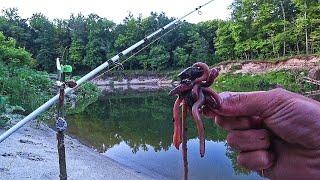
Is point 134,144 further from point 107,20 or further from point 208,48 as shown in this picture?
point 107,20

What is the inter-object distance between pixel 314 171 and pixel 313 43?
47.9 meters

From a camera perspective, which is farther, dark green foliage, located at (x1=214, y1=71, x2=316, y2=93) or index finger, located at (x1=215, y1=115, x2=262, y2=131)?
dark green foliage, located at (x1=214, y1=71, x2=316, y2=93)

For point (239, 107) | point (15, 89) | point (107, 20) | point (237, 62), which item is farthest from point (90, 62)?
point (239, 107)

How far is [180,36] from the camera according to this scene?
2657 inches

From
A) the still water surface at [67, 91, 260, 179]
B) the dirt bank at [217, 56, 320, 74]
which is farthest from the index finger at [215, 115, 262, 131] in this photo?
the dirt bank at [217, 56, 320, 74]

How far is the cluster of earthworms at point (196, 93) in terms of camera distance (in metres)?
1.30

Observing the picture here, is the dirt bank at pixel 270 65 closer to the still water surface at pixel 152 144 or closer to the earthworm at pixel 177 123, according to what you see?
the still water surface at pixel 152 144

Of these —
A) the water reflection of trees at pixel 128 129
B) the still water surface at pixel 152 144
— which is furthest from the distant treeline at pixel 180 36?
the still water surface at pixel 152 144

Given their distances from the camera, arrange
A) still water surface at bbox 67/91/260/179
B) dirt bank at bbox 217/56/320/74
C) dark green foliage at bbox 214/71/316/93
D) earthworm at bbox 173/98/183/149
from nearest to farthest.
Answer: earthworm at bbox 173/98/183/149 → still water surface at bbox 67/91/260/179 → dark green foliage at bbox 214/71/316/93 → dirt bank at bbox 217/56/320/74

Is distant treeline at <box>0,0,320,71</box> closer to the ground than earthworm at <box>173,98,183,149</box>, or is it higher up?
higher up

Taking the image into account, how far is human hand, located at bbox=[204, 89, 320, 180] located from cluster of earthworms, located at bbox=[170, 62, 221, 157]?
0.04 meters

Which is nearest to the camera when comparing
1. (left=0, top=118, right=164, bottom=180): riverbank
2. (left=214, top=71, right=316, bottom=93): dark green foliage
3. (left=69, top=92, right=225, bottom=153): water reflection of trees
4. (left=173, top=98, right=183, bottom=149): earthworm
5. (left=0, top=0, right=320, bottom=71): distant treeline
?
(left=173, top=98, right=183, bottom=149): earthworm

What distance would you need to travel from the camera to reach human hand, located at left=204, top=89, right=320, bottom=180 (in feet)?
4.17

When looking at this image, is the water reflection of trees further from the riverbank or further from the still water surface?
the riverbank
